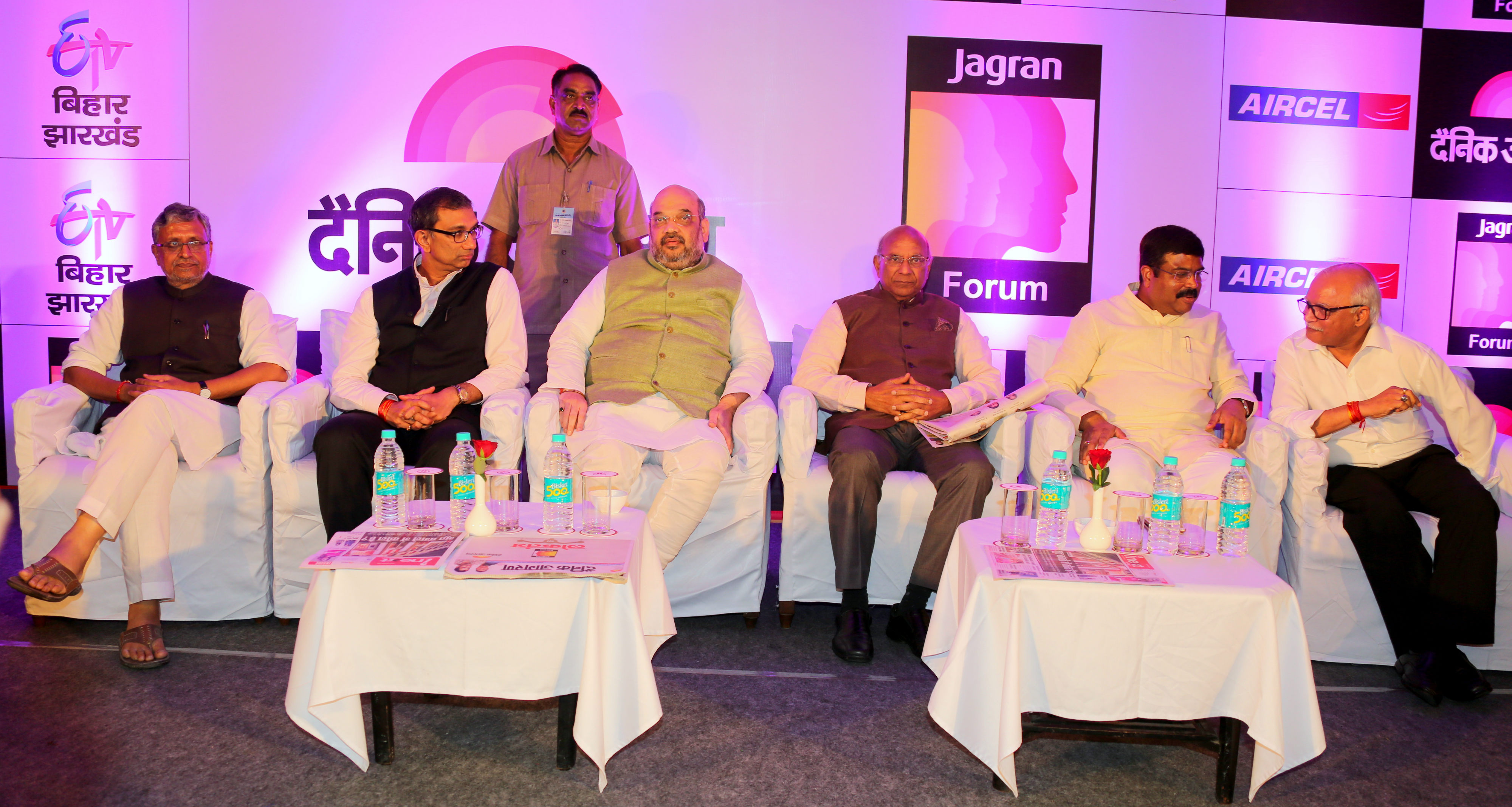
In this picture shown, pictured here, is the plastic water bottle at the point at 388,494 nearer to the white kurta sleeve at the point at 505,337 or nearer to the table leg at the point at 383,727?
the table leg at the point at 383,727

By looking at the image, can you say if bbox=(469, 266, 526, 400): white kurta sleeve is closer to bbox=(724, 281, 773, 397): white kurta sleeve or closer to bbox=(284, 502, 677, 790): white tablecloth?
bbox=(724, 281, 773, 397): white kurta sleeve

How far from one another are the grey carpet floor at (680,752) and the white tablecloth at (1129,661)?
0.22 metres

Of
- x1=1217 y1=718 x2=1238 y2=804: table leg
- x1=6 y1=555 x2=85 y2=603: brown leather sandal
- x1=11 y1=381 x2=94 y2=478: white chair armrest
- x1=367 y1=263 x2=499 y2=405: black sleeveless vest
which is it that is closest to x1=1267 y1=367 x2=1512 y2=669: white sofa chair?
x1=1217 y1=718 x2=1238 y2=804: table leg

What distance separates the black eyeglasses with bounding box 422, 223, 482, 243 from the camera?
129 inches

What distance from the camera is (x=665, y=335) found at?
335 cm

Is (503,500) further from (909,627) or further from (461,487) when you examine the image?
(909,627)

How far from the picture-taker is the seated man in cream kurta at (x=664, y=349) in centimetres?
311

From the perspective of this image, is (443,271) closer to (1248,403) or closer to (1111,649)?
(1111,649)

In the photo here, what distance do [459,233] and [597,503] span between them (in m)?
1.48

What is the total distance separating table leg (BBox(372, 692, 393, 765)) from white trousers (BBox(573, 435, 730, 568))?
954mm

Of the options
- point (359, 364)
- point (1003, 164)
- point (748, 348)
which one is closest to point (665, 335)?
point (748, 348)

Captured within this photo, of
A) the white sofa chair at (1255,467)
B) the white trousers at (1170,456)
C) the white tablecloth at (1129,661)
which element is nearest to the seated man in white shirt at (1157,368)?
the white trousers at (1170,456)

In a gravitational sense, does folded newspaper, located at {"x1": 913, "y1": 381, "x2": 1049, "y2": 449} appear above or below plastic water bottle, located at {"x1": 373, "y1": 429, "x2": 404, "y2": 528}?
above

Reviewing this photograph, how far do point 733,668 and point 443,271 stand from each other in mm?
1691
